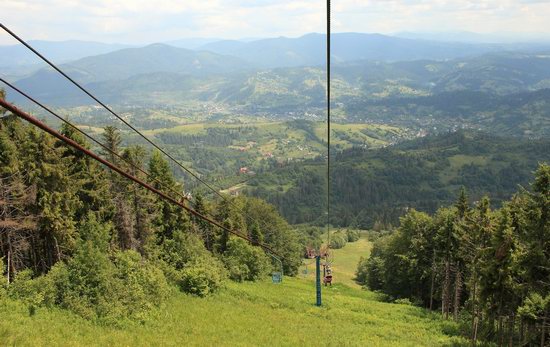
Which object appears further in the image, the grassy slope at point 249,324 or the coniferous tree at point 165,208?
the coniferous tree at point 165,208

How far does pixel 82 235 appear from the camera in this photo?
3250 cm

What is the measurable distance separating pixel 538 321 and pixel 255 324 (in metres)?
20.8

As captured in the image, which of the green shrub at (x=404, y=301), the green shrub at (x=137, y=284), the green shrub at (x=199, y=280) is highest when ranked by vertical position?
the green shrub at (x=137, y=284)

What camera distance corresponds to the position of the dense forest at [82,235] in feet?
89.9

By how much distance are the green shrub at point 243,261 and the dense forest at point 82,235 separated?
5999mm

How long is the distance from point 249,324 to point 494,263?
64.8 feet

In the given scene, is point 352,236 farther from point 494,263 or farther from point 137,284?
point 137,284

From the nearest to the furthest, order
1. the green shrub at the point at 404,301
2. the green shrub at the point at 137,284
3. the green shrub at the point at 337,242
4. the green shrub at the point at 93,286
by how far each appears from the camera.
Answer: the green shrub at the point at 93,286 → the green shrub at the point at 137,284 → the green shrub at the point at 404,301 → the green shrub at the point at 337,242

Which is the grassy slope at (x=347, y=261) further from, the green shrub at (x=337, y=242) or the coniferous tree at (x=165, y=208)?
the coniferous tree at (x=165, y=208)

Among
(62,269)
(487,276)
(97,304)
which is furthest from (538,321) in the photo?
(62,269)

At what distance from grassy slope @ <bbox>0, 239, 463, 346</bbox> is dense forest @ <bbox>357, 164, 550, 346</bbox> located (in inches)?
195

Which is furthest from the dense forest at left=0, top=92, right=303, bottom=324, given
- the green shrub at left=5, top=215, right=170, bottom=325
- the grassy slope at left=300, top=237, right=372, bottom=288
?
A: the grassy slope at left=300, top=237, right=372, bottom=288

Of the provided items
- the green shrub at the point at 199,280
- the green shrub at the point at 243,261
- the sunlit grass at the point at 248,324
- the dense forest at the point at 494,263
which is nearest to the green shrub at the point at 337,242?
the dense forest at the point at 494,263

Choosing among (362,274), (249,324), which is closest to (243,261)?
(249,324)
